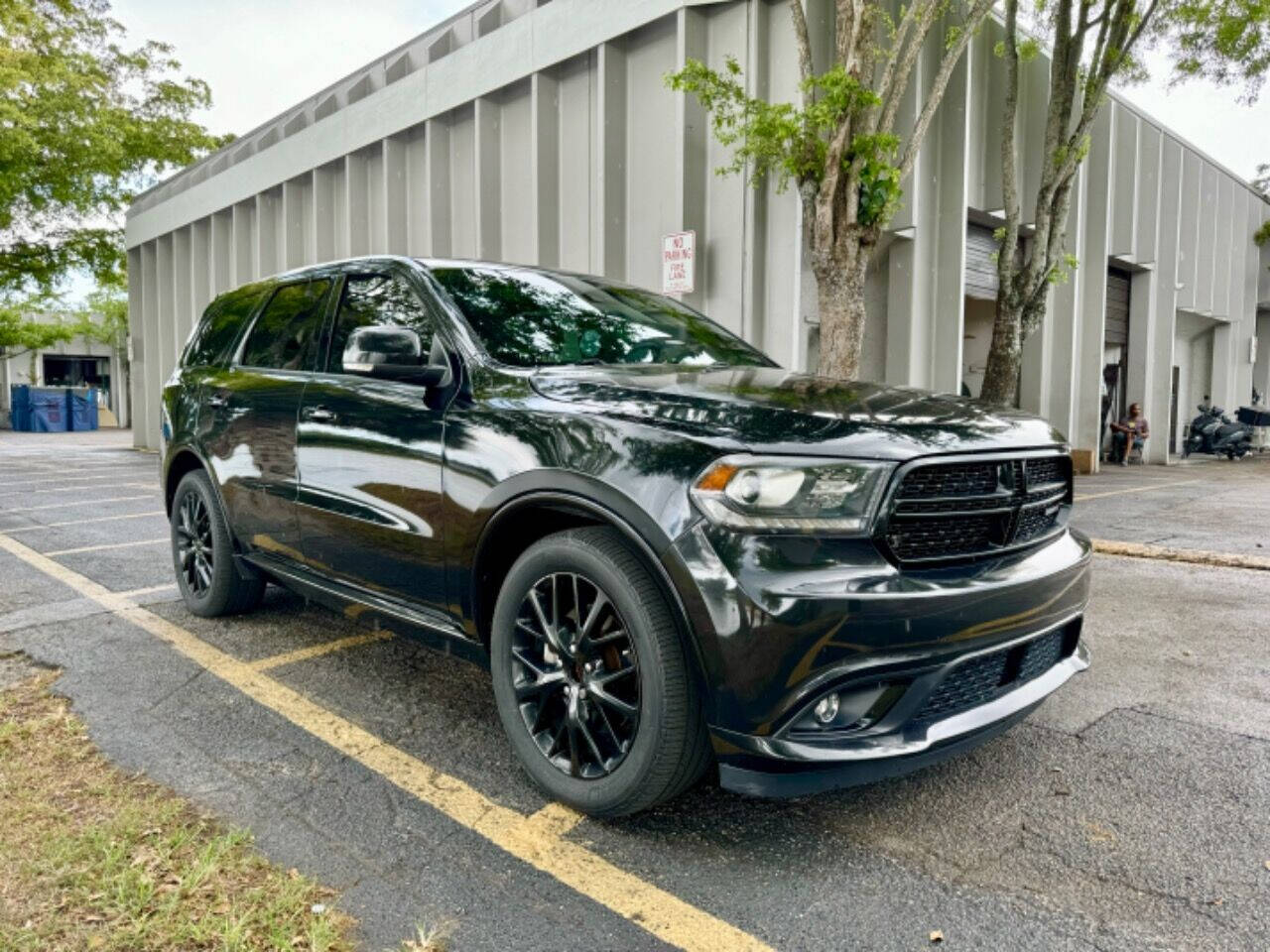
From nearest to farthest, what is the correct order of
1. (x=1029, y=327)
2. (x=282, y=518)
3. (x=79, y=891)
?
(x=79, y=891)
(x=282, y=518)
(x=1029, y=327)

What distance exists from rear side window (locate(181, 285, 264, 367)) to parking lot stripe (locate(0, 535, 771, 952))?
5.53ft

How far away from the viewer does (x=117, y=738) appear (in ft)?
10.5

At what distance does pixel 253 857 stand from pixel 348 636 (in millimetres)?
2222

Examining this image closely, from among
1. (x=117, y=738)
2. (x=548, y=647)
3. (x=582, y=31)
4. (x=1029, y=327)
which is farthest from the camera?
(x=1029, y=327)

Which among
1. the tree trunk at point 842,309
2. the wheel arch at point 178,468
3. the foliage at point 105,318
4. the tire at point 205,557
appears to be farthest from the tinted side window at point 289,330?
the foliage at point 105,318

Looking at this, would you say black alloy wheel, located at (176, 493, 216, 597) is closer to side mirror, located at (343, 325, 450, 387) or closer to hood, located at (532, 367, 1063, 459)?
side mirror, located at (343, 325, 450, 387)

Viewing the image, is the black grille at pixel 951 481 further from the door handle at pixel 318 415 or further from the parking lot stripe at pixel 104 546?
the parking lot stripe at pixel 104 546

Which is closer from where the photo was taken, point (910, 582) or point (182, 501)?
point (910, 582)

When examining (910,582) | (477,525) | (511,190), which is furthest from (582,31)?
(910,582)

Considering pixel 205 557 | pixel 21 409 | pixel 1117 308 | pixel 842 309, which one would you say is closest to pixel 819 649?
pixel 205 557

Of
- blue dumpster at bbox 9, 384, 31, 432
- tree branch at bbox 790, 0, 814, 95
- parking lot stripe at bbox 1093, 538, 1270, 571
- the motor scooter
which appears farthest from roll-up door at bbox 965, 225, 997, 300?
blue dumpster at bbox 9, 384, 31, 432

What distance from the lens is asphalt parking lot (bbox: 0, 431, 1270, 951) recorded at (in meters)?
2.15

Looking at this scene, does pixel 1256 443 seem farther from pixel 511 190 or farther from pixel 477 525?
pixel 477 525

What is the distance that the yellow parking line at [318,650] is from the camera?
4.05 metres
